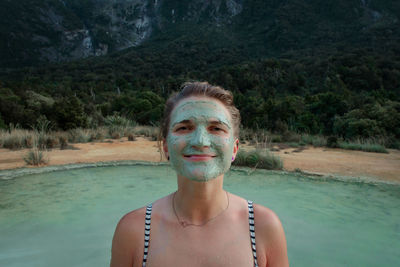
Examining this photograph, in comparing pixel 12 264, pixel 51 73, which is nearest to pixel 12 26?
pixel 51 73

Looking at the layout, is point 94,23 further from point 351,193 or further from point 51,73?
point 351,193

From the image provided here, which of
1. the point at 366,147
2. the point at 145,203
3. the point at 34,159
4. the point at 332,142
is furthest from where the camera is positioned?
the point at 332,142

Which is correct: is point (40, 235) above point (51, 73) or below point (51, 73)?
below

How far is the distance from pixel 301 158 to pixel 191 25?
53.8 m

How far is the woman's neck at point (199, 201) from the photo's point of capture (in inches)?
51.4

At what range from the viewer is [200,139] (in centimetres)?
125

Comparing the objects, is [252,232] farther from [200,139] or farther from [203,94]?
[203,94]

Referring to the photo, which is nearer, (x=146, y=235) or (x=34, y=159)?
(x=146, y=235)

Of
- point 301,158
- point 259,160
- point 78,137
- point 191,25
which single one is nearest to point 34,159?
point 78,137

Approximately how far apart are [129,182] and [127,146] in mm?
4070

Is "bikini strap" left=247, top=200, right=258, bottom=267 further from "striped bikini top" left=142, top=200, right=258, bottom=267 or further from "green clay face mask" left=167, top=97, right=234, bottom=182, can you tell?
"green clay face mask" left=167, top=97, right=234, bottom=182

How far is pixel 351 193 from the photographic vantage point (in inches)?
196

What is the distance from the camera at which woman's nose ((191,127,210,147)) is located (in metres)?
1.25

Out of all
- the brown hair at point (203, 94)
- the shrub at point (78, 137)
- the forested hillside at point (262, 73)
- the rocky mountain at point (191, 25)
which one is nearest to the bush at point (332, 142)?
the forested hillside at point (262, 73)
